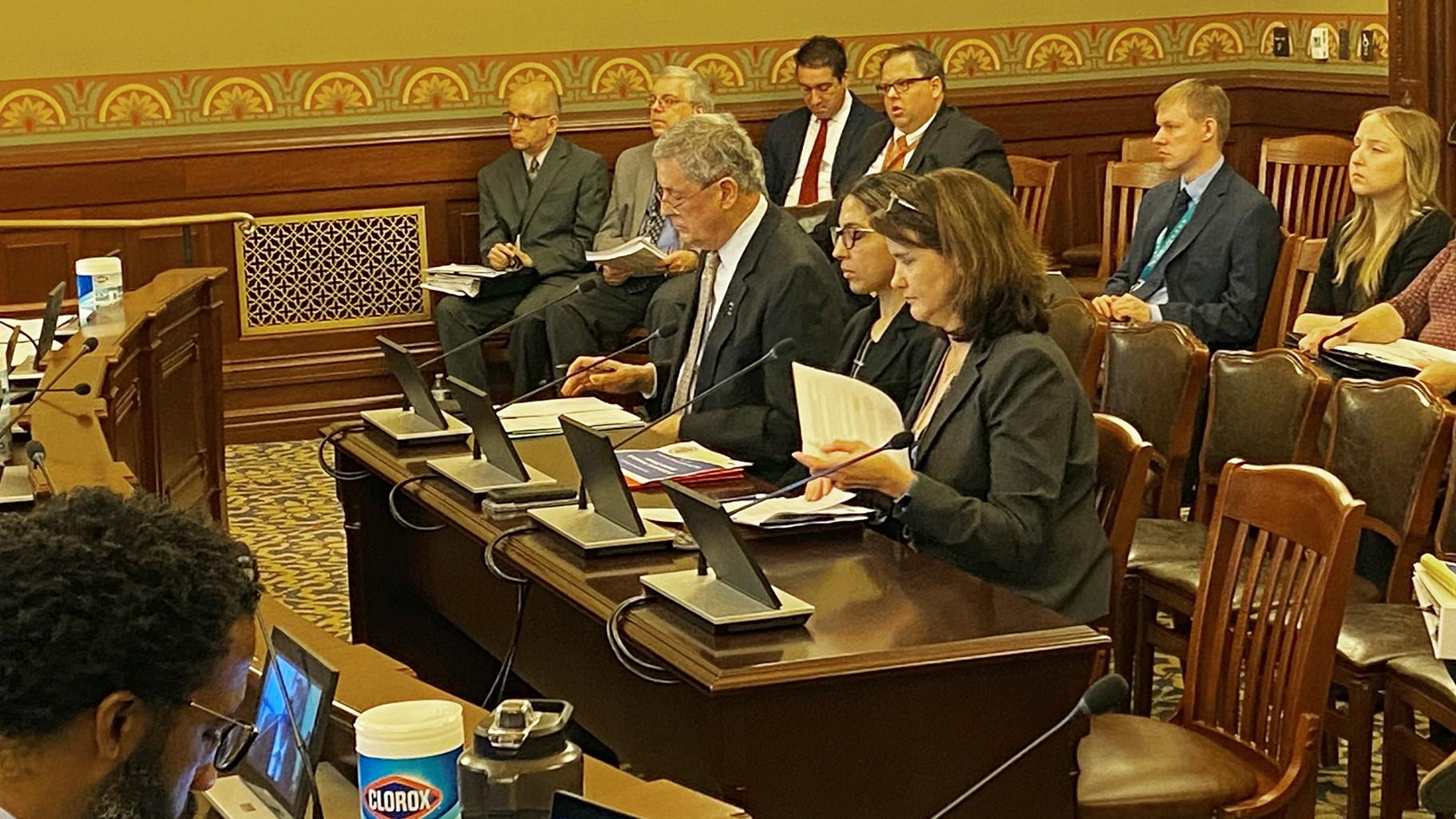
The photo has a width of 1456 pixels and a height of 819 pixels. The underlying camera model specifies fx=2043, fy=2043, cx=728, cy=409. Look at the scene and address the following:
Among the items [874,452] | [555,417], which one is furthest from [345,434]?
[874,452]

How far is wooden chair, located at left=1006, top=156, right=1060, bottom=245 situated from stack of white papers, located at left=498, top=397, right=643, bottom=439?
3.53 m

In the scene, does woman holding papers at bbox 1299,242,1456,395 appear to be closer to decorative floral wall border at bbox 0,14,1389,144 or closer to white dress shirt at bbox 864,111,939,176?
white dress shirt at bbox 864,111,939,176

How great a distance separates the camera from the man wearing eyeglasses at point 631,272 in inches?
287

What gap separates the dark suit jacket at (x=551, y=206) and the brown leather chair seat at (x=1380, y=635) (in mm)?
4334

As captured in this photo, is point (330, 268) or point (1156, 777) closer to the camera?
point (1156, 777)

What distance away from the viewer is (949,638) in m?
2.87

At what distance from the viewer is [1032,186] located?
7.96m

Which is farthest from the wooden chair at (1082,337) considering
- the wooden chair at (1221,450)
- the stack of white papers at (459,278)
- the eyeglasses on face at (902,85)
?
the stack of white papers at (459,278)

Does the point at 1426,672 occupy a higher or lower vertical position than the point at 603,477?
lower

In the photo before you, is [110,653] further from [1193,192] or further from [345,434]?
[1193,192]

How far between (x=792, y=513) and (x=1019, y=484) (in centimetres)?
38

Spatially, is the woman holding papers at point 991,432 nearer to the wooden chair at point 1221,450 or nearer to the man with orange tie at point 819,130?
the wooden chair at point 1221,450

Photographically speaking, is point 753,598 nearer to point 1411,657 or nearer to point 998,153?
point 1411,657

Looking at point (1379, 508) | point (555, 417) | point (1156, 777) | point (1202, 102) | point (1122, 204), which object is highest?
point (1202, 102)
